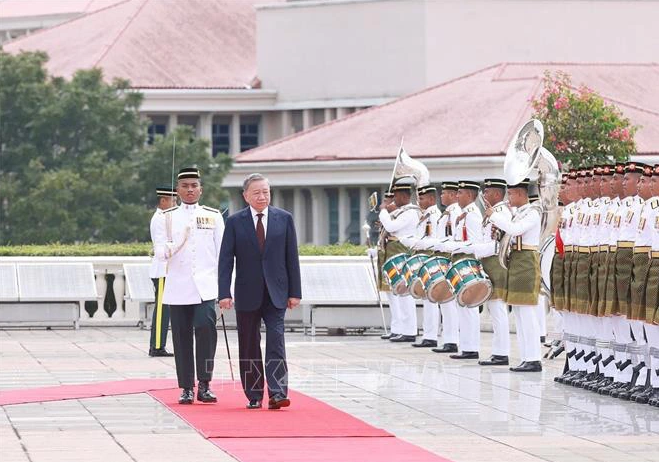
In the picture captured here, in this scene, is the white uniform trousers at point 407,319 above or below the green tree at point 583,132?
below

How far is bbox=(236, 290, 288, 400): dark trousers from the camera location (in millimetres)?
16906

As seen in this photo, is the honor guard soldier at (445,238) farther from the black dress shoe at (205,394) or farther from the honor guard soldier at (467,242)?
the black dress shoe at (205,394)

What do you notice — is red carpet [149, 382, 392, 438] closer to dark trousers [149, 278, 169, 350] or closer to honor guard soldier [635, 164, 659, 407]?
honor guard soldier [635, 164, 659, 407]

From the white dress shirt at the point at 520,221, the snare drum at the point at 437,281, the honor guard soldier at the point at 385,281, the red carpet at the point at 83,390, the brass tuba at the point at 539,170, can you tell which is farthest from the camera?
the honor guard soldier at the point at 385,281

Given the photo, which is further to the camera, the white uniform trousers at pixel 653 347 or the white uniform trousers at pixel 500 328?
the white uniform trousers at pixel 500 328

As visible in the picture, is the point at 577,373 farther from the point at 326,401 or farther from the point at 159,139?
the point at 159,139

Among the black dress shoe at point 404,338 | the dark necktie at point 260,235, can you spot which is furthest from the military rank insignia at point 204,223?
the black dress shoe at point 404,338

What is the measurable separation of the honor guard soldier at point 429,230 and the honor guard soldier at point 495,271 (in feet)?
6.89

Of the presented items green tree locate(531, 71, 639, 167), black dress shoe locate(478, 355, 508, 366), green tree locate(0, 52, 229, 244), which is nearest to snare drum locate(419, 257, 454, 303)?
black dress shoe locate(478, 355, 508, 366)

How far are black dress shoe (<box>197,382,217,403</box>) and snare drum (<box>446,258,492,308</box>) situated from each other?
4830mm

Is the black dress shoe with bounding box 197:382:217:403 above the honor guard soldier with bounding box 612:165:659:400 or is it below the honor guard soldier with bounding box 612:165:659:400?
below

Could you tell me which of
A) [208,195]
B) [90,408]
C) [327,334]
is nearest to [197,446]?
[90,408]

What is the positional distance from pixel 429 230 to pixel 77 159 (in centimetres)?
3716

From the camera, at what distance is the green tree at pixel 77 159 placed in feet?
186
